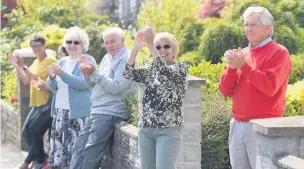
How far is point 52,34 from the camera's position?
13570 millimetres

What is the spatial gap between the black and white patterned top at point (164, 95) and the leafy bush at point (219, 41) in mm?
4794

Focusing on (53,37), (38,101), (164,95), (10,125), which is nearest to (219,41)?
(38,101)

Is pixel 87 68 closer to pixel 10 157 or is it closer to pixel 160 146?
pixel 160 146

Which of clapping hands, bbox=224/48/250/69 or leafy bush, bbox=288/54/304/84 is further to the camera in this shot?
leafy bush, bbox=288/54/304/84

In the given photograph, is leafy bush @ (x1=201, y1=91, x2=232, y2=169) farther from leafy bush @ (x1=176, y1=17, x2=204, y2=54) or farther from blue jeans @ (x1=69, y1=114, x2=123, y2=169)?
leafy bush @ (x1=176, y1=17, x2=204, y2=54)

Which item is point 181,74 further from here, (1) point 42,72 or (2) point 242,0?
(2) point 242,0

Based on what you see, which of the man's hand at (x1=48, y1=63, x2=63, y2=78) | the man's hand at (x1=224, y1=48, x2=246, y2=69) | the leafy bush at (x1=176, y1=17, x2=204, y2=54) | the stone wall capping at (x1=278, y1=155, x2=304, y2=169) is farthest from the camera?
the leafy bush at (x1=176, y1=17, x2=204, y2=54)

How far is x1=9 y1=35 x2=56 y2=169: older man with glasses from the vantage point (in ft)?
32.7

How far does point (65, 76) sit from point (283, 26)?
4328mm

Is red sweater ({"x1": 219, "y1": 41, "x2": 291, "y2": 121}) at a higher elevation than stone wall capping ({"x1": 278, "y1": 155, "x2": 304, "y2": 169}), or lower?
higher

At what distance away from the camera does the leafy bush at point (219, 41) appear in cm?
1134

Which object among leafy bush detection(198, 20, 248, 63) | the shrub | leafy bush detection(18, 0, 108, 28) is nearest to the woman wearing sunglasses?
leafy bush detection(198, 20, 248, 63)

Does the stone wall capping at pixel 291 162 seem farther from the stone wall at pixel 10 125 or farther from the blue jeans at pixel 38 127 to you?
the stone wall at pixel 10 125

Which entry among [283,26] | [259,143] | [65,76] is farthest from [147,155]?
[283,26]
